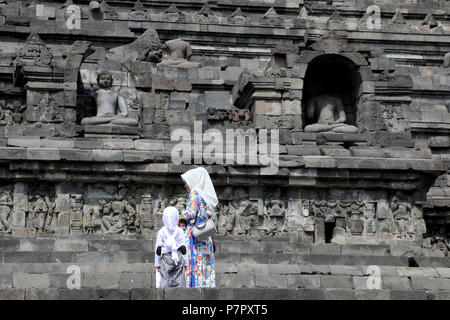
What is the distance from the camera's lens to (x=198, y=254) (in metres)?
21.2

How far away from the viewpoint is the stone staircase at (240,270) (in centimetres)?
1988

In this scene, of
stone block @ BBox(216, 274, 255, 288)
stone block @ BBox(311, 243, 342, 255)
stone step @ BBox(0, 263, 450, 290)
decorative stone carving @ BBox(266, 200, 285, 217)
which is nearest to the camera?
stone step @ BBox(0, 263, 450, 290)

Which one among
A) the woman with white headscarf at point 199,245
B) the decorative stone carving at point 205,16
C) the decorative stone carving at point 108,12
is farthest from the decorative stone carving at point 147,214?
the decorative stone carving at point 205,16

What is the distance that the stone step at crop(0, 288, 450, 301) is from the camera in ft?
63.8

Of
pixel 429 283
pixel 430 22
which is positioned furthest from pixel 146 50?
pixel 430 22

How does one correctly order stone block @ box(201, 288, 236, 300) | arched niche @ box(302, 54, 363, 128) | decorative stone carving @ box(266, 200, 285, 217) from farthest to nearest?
arched niche @ box(302, 54, 363, 128)
decorative stone carving @ box(266, 200, 285, 217)
stone block @ box(201, 288, 236, 300)

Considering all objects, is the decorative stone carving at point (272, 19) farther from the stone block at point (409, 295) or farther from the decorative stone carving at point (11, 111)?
the stone block at point (409, 295)

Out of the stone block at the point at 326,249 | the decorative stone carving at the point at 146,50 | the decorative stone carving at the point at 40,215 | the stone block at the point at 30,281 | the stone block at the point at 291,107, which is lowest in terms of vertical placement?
the stone block at the point at 30,281

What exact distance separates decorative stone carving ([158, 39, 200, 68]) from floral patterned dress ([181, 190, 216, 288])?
964 centimetres

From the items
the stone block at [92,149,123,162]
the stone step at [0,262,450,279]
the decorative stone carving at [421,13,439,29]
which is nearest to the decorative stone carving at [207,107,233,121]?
the stone block at [92,149,123,162]

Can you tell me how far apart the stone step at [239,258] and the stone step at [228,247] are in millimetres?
568

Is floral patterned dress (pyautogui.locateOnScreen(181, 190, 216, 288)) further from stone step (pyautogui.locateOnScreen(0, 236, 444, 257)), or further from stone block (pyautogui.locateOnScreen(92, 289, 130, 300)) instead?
stone step (pyautogui.locateOnScreen(0, 236, 444, 257))

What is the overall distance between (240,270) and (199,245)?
206cm
